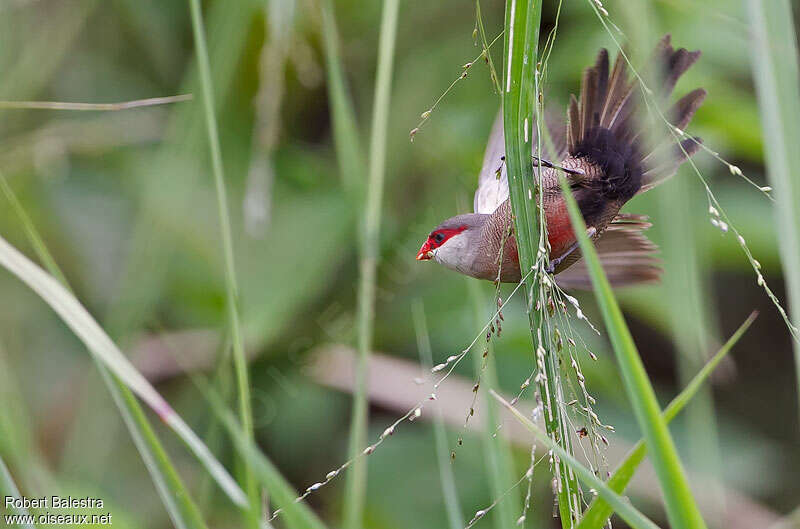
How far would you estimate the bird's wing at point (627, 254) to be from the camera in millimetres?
817

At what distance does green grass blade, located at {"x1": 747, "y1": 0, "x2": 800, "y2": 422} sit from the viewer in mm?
548

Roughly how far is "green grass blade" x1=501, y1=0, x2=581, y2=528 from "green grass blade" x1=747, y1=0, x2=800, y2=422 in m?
0.17

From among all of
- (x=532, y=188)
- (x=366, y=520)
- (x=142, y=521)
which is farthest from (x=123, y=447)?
(x=532, y=188)

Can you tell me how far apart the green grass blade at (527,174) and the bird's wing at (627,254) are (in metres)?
0.17

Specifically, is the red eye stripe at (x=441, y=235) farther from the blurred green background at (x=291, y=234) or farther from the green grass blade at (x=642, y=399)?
the blurred green background at (x=291, y=234)

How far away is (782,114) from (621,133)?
0.22m

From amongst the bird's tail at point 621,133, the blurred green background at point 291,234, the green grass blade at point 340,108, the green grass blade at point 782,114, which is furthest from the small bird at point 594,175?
the blurred green background at point 291,234

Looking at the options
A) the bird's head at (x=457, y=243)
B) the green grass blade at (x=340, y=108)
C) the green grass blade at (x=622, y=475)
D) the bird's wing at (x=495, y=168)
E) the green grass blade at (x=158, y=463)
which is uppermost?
the green grass blade at (x=340, y=108)

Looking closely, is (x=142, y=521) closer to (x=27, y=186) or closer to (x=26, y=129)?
(x=27, y=186)

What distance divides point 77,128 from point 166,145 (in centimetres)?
31

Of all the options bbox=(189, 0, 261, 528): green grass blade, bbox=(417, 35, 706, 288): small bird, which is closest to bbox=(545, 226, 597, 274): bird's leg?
bbox=(417, 35, 706, 288): small bird

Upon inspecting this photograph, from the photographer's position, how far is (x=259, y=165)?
1570 mm

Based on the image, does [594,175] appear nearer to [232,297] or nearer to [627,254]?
[627,254]

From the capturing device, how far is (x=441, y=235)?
78 centimetres
